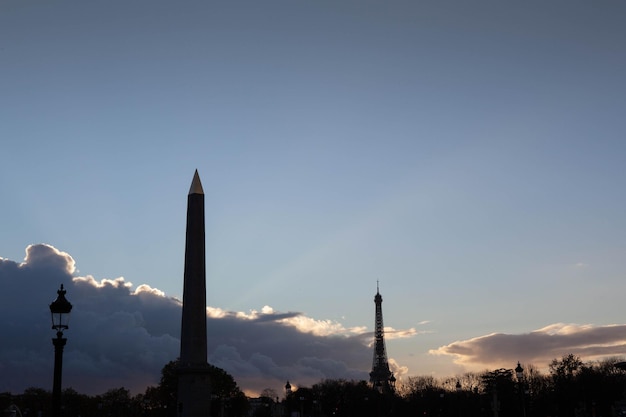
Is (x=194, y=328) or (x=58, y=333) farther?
(x=194, y=328)

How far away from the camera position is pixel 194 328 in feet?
122

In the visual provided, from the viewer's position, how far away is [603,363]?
12338cm

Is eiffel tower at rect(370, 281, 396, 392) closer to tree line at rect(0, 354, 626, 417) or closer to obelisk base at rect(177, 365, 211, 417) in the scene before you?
tree line at rect(0, 354, 626, 417)

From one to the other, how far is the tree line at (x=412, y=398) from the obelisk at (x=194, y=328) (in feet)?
154

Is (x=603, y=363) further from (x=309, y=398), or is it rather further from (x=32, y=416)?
(x=32, y=416)

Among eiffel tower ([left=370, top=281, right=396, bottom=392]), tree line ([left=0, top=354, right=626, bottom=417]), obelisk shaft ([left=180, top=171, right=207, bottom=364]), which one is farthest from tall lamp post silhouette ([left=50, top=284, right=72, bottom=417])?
eiffel tower ([left=370, top=281, right=396, bottom=392])

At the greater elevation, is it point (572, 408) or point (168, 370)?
point (168, 370)

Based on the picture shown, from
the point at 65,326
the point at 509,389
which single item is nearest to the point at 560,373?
the point at 509,389

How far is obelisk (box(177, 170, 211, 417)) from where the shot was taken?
3712 cm

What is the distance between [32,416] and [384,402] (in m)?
62.0

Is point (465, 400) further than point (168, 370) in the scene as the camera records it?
Yes

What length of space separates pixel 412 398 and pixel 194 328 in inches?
4575

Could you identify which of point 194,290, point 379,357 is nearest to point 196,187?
point 194,290

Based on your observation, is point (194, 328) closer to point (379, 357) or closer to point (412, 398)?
point (412, 398)
